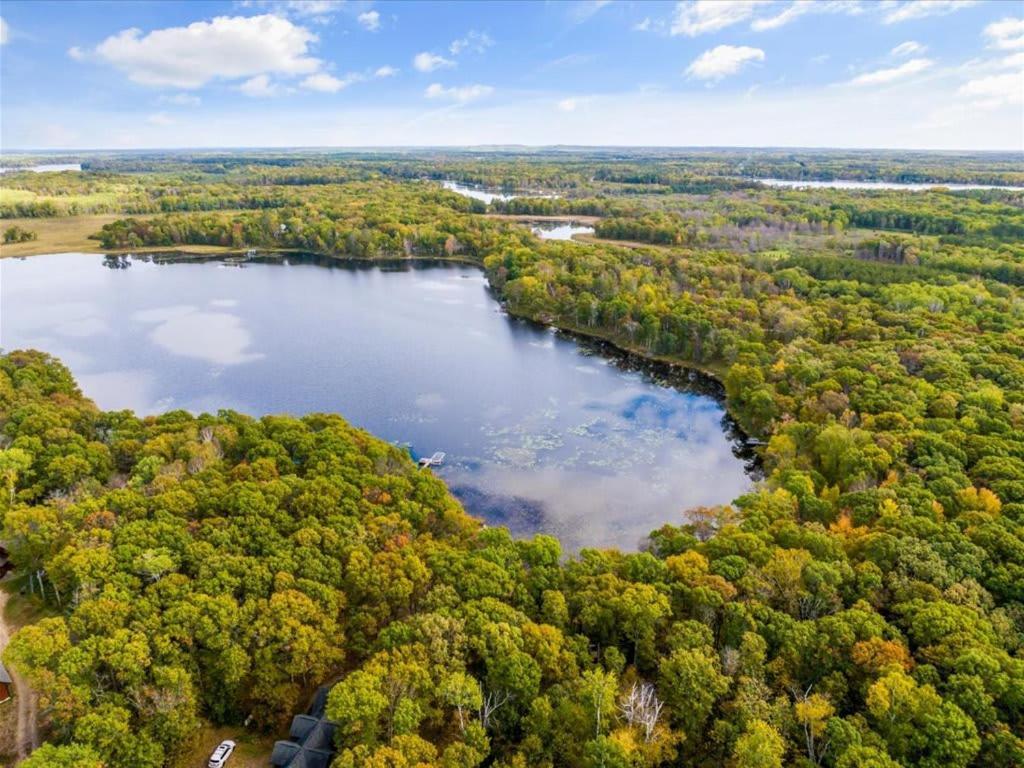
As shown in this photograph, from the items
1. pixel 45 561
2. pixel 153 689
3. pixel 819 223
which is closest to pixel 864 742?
pixel 153 689

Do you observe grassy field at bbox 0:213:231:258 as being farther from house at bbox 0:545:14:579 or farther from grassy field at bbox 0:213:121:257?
house at bbox 0:545:14:579

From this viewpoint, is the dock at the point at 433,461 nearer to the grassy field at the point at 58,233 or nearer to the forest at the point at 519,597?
the forest at the point at 519,597

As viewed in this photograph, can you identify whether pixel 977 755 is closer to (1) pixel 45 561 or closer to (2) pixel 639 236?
(1) pixel 45 561

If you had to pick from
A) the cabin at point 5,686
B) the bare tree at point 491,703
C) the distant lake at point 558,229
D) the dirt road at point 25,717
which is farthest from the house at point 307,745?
the distant lake at point 558,229

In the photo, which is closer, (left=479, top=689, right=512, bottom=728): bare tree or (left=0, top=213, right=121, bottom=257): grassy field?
(left=479, top=689, right=512, bottom=728): bare tree

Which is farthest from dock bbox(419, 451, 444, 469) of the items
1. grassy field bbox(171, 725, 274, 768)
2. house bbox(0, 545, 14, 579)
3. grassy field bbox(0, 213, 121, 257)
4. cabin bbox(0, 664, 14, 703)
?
grassy field bbox(0, 213, 121, 257)

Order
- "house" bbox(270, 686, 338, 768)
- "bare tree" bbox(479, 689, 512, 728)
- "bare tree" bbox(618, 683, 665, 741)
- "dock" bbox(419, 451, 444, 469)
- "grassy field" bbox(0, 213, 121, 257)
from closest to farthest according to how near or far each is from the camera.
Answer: "bare tree" bbox(618, 683, 665, 741) < "house" bbox(270, 686, 338, 768) < "bare tree" bbox(479, 689, 512, 728) < "dock" bbox(419, 451, 444, 469) < "grassy field" bbox(0, 213, 121, 257)
